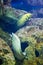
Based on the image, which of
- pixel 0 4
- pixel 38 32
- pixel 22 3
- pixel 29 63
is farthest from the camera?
pixel 22 3

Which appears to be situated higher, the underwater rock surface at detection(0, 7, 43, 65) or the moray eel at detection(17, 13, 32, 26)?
the moray eel at detection(17, 13, 32, 26)

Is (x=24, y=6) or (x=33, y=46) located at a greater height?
(x=24, y=6)

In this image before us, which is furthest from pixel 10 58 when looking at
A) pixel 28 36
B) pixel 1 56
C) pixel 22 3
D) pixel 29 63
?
pixel 22 3

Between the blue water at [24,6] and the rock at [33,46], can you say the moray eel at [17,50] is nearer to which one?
the rock at [33,46]

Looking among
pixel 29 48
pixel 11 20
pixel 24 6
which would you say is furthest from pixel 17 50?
pixel 24 6

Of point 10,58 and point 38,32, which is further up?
point 38,32

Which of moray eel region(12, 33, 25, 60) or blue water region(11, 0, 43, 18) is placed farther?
blue water region(11, 0, 43, 18)

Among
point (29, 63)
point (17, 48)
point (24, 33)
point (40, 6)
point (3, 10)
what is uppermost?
point (40, 6)

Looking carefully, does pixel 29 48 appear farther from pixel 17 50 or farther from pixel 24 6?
pixel 24 6

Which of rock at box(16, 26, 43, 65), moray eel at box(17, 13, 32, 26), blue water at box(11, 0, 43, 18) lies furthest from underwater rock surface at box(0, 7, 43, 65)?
blue water at box(11, 0, 43, 18)

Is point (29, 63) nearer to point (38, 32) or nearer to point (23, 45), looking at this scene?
point (23, 45)

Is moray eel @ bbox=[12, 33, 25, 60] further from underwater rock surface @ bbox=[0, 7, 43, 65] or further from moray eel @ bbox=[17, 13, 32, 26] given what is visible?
moray eel @ bbox=[17, 13, 32, 26]
